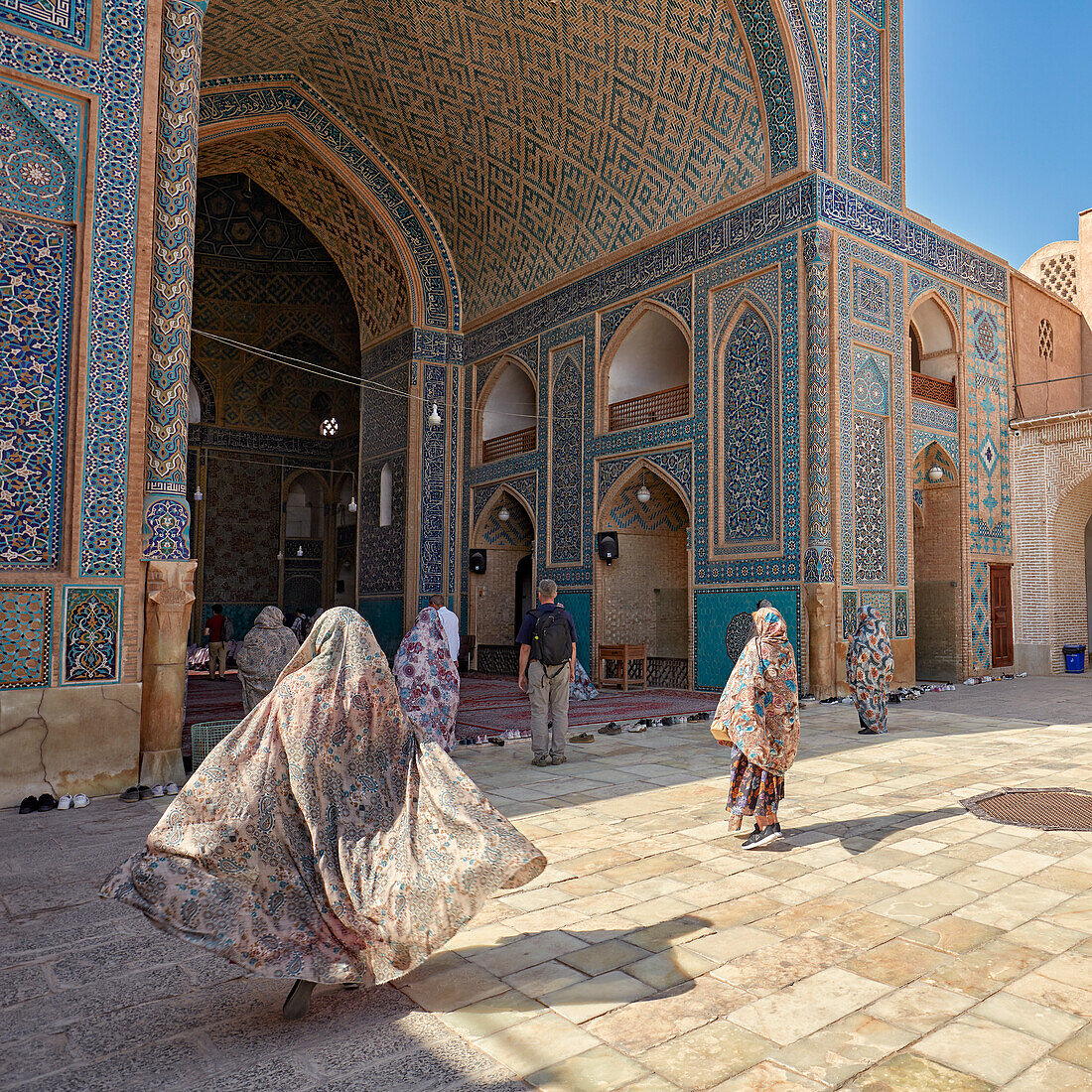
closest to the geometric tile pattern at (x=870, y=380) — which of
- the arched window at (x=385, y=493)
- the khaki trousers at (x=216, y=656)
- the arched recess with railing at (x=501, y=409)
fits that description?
the arched recess with railing at (x=501, y=409)

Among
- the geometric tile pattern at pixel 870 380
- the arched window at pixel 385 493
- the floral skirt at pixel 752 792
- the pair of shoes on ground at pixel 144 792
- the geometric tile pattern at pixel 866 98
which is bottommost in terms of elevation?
the pair of shoes on ground at pixel 144 792

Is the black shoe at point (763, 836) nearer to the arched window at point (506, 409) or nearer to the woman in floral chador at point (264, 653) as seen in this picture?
the woman in floral chador at point (264, 653)

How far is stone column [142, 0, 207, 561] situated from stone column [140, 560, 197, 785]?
171 millimetres

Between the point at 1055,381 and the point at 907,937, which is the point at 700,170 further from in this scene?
the point at 907,937

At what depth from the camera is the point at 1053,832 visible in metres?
4.36

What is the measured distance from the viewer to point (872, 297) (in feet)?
36.8

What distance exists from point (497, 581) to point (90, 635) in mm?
10130

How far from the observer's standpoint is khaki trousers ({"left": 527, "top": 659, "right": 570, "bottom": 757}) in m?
6.67

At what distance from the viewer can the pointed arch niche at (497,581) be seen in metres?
15.5

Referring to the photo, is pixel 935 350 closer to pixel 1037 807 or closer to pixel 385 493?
pixel 385 493

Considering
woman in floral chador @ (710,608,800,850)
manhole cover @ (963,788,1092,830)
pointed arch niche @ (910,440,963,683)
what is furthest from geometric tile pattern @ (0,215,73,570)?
pointed arch niche @ (910,440,963,683)

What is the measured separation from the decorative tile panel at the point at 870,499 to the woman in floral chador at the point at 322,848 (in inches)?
356

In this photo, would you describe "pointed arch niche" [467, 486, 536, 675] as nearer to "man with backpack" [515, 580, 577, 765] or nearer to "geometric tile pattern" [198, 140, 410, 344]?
"geometric tile pattern" [198, 140, 410, 344]

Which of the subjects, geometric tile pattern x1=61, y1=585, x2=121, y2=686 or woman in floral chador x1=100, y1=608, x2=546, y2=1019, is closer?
woman in floral chador x1=100, y1=608, x2=546, y2=1019
